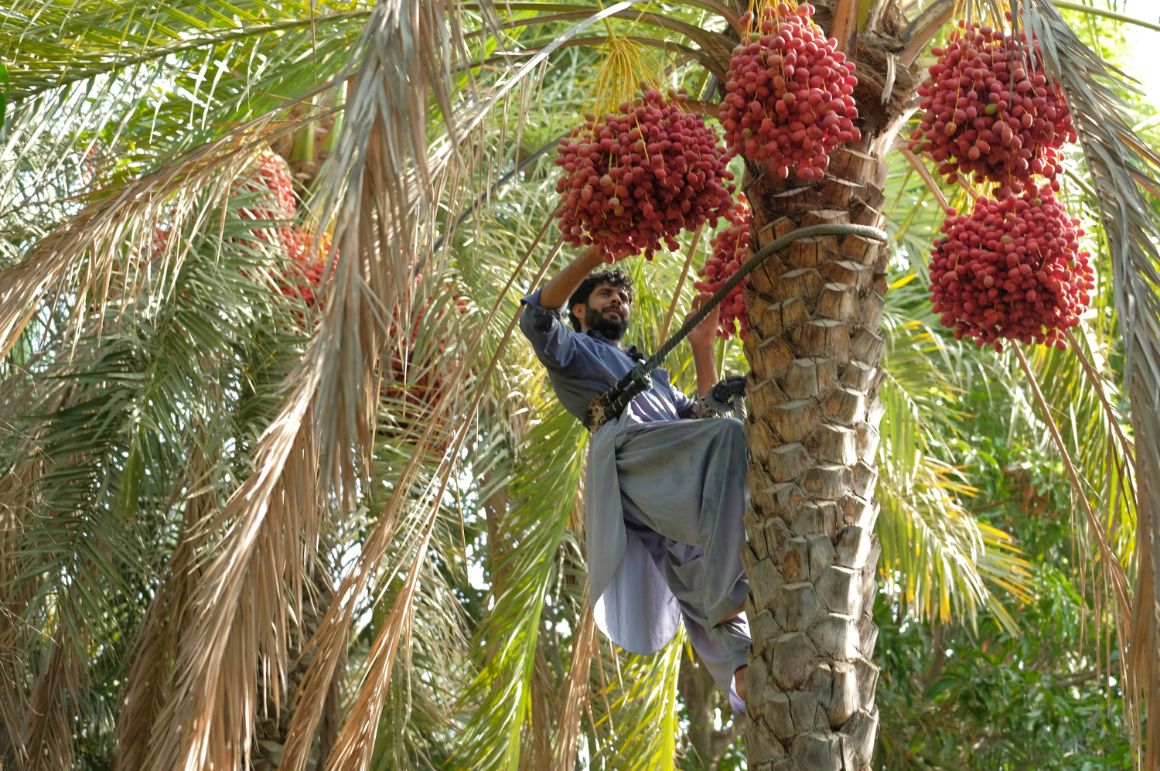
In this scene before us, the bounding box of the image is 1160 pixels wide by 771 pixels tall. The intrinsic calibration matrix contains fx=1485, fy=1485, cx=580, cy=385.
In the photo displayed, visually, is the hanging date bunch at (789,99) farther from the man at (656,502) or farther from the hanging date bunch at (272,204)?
the hanging date bunch at (272,204)

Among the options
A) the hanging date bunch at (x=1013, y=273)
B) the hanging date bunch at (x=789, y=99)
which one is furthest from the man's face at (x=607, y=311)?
the hanging date bunch at (x=789, y=99)

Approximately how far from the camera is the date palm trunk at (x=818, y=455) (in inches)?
113

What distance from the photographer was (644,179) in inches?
111

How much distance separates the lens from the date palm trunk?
113 inches

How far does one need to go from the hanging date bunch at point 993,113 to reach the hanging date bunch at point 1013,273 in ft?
0.55

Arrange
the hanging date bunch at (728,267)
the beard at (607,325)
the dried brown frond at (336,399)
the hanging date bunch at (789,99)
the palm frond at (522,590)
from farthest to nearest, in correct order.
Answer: the palm frond at (522,590), the beard at (607,325), the hanging date bunch at (728,267), the hanging date bunch at (789,99), the dried brown frond at (336,399)

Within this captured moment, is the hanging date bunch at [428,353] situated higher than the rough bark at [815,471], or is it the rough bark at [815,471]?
the hanging date bunch at [428,353]

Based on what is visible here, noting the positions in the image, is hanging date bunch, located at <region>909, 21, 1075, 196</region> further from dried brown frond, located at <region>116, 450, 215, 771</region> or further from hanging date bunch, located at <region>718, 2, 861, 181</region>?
dried brown frond, located at <region>116, 450, 215, 771</region>

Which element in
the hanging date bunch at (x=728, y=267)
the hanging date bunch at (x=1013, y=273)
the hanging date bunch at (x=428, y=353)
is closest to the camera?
the hanging date bunch at (x=1013, y=273)

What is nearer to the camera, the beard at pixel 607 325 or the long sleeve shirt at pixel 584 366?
the long sleeve shirt at pixel 584 366

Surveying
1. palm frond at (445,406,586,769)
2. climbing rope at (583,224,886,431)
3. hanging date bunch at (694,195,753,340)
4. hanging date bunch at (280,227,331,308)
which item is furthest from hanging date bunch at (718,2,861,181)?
hanging date bunch at (280,227,331,308)

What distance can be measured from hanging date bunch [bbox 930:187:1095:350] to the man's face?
101 cm

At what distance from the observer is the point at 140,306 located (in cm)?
505

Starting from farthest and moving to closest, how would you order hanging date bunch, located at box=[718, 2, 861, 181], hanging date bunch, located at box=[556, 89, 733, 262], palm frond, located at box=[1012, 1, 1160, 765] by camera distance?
1. hanging date bunch, located at box=[556, 89, 733, 262]
2. hanging date bunch, located at box=[718, 2, 861, 181]
3. palm frond, located at box=[1012, 1, 1160, 765]
